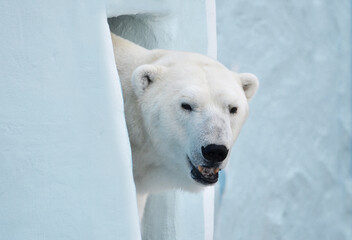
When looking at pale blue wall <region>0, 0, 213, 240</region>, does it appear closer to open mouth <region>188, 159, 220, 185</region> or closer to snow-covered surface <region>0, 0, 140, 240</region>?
snow-covered surface <region>0, 0, 140, 240</region>

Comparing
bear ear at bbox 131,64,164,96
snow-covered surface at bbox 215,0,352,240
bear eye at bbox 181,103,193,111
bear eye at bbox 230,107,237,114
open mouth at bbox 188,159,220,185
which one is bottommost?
snow-covered surface at bbox 215,0,352,240

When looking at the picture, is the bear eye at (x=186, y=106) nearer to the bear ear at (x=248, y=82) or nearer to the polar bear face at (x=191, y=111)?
the polar bear face at (x=191, y=111)

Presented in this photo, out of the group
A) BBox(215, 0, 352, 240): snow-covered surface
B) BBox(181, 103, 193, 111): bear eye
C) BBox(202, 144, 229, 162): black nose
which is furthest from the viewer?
BBox(215, 0, 352, 240): snow-covered surface

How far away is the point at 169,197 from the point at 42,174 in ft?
3.65

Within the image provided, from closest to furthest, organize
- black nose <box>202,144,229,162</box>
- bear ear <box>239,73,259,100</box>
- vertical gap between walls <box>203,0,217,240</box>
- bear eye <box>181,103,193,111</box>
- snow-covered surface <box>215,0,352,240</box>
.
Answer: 1. black nose <box>202,144,229,162</box>
2. bear eye <box>181,103,193,111</box>
3. bear ear <box>239,73,259,100</box>
4. vertical gap between walls <box>203,0,217,240</box>
5. snow-covered surface <box>215,0,352,240</box>

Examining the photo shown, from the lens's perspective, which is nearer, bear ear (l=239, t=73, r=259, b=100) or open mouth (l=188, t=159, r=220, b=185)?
open mouth (l=188, t=159, r=220, b=185)

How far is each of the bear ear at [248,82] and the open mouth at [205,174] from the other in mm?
434

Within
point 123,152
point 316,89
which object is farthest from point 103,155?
point 316,89

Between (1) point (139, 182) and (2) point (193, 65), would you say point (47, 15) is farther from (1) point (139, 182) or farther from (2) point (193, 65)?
(1) point (139, 182)

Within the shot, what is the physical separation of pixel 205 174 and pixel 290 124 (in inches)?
86.8

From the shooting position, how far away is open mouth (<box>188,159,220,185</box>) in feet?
7.16

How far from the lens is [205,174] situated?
86.2 inches

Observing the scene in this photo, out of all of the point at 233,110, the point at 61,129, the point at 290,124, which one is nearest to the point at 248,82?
the point at 233,110

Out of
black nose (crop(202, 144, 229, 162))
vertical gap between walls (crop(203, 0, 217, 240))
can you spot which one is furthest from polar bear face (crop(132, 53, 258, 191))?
vertical gap between walls (crop(203, 0, 217, 240))
